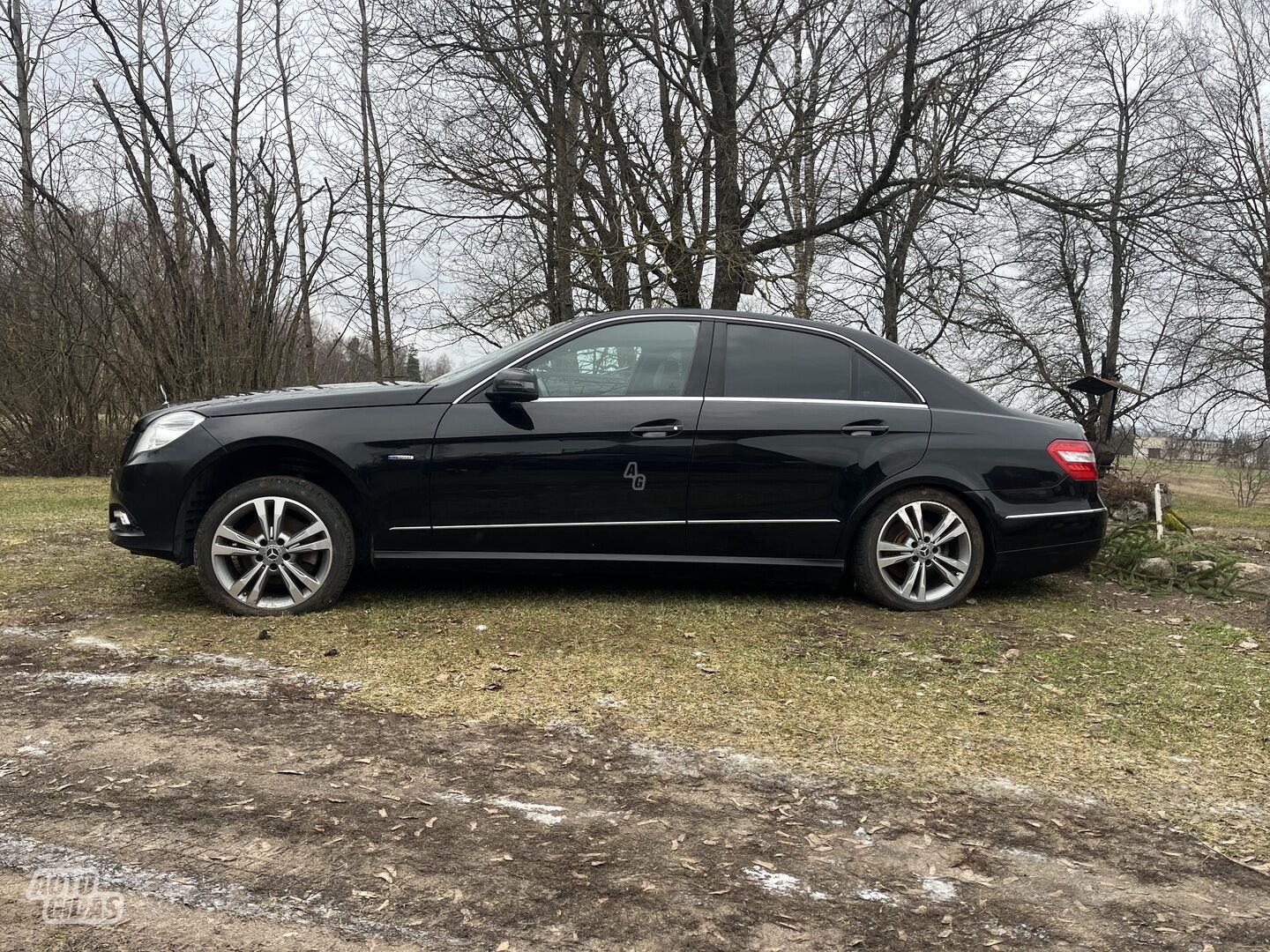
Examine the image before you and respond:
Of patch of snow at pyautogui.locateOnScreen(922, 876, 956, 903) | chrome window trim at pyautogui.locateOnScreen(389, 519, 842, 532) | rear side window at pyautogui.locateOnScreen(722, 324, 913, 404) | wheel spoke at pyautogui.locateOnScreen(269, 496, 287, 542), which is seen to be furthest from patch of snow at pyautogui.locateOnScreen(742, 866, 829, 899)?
wheel spoke at pyautogui.locateOnScreen(269, 496, 287, 542)

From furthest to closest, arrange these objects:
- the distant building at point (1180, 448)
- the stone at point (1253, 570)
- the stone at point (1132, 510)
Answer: the distant building at point (1180, 448), the stone at point (1132, 510), the stone at point (1253, 570)

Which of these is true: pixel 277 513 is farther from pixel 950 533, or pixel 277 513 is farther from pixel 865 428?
pixel 950 533

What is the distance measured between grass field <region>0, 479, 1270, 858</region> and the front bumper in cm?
41

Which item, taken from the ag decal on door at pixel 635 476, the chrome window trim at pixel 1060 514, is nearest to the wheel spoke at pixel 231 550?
the ag decal on door at pixel 635 476

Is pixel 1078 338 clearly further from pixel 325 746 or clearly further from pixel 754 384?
pixel 325 746

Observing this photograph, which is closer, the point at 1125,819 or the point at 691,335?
the point at 1125,819

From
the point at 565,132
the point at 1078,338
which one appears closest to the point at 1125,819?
the point at 565,132

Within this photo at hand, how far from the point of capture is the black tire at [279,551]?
4.42m

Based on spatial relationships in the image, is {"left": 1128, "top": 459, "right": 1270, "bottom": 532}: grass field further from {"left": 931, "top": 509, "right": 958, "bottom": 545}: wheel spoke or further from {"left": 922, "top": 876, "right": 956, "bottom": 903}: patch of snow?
{"left": 922, "top": 876, "right": 956, "bottom": 903}: patch of snow

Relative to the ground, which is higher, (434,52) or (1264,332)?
(434,52)

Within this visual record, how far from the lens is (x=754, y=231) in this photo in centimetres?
1248

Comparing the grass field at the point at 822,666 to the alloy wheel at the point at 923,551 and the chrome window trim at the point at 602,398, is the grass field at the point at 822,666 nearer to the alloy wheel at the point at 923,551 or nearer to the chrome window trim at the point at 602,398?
the alloy wheel at the point at 923,551

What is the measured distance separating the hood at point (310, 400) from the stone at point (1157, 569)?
15.7 ft

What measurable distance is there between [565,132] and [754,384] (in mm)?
8008
